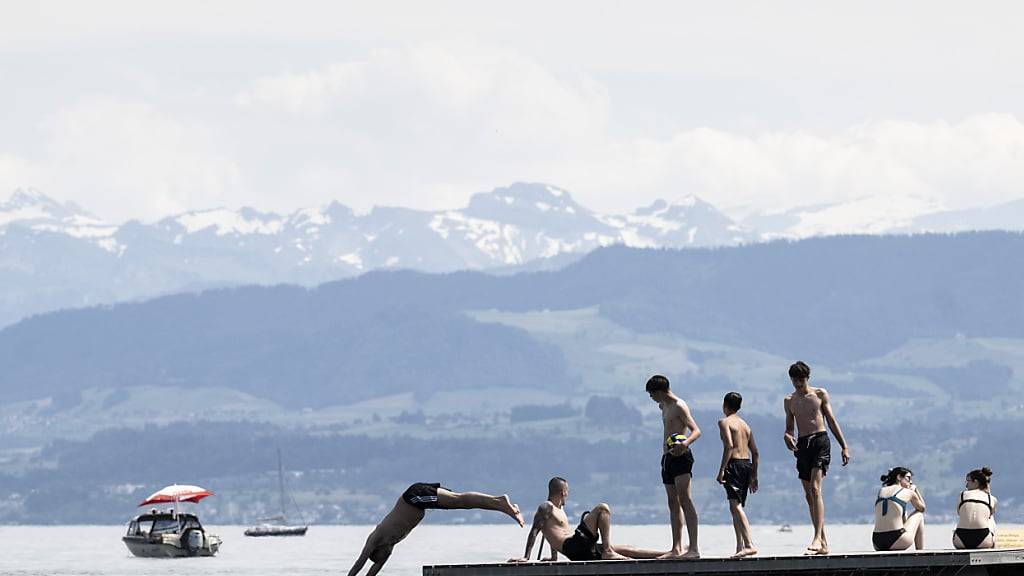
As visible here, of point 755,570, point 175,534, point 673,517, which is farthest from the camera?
point 175,534

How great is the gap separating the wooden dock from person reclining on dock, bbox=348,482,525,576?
2.84 m

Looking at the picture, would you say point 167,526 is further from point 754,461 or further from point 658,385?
point 754,461

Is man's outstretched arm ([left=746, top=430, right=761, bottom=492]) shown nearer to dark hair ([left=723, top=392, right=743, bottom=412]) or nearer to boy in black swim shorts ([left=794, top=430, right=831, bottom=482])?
dark hair ([left=723, top=392, right=743, bottom=412])

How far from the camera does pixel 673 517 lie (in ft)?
123

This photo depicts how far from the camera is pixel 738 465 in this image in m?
37.0

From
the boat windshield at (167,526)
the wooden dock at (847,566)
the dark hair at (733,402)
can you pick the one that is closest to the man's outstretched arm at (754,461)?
the dark hair at (733,402)

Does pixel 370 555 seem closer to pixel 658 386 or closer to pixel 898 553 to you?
pixel 658 386

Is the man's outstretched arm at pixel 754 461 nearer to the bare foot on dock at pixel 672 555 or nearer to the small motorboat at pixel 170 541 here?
the bare foot on dock at pixel 672 555

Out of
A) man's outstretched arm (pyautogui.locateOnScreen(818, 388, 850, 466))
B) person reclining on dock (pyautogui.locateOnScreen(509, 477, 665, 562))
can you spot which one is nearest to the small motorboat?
person reclining on dock (pyautogui.locateOnScreen(509, 477, 665, 562))

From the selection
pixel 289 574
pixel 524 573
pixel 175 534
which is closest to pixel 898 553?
pixel 524 573

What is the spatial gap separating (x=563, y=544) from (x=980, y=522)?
7.62 metres

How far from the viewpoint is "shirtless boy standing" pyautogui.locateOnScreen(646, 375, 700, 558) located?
119 feet

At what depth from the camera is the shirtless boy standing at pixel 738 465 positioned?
36.7 meters

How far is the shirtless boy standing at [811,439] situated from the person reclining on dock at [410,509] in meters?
5.49
